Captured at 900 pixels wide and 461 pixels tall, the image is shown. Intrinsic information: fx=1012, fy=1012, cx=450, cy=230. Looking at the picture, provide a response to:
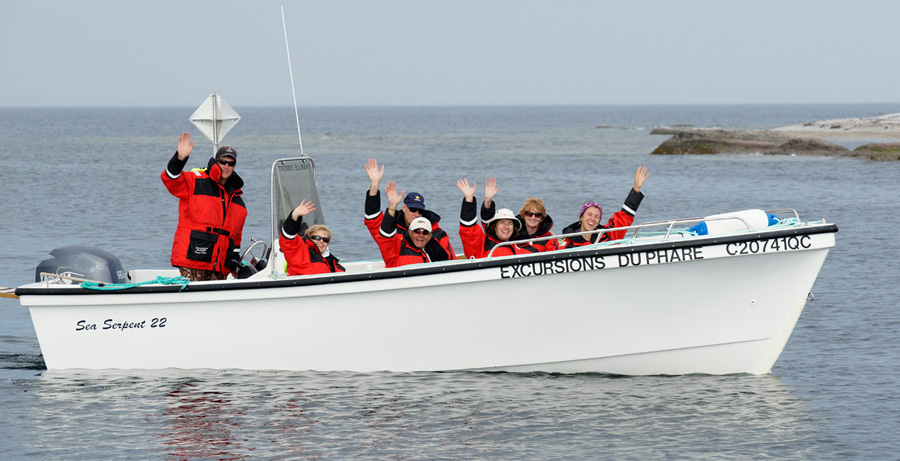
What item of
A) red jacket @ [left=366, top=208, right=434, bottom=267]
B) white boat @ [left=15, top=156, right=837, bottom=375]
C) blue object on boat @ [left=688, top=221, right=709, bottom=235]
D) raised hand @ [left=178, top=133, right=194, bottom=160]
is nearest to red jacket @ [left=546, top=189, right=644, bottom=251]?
white boat @ [left=15, top=156, right=837, bottom=375]

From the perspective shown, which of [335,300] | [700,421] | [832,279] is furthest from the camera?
[832,279]

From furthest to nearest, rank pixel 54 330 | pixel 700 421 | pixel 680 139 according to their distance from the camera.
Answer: pixel 680 139 → pixel 54 330 → pixel 700 421

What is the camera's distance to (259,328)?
9.19 meters

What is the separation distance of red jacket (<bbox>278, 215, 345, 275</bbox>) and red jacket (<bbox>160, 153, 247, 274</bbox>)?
635mm

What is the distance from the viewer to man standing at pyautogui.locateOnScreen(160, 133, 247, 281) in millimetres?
9219

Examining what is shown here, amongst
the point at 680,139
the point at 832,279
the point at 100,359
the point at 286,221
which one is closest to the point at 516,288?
the point at 286,221

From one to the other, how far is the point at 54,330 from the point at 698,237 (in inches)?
234

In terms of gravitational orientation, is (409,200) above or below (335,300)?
above

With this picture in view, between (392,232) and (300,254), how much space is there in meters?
0.84

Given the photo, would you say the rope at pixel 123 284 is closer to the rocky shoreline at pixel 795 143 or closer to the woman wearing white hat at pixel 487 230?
the woman wearing white hat at pixel 487 230

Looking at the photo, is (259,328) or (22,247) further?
(22,247)

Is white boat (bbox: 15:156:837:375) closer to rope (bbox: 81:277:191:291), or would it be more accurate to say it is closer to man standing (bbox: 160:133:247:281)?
rope (bbox: 81:277:191:291)

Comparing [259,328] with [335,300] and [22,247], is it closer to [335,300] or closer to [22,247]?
[335,300]

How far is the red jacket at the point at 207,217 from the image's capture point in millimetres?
9258
